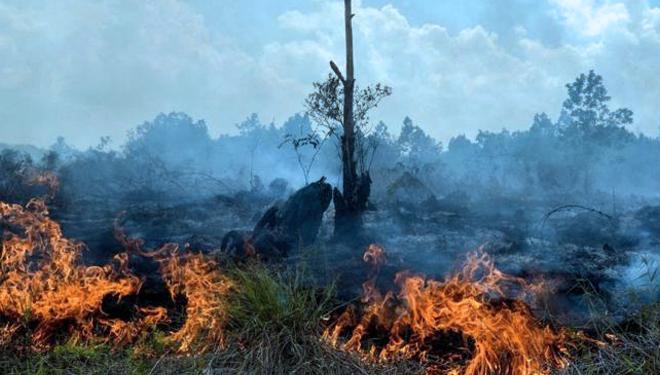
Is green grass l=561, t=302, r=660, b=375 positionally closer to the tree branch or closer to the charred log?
the charred log

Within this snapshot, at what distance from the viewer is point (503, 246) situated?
13.8 m

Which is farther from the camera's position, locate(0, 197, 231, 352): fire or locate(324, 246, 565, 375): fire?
locate(0, 197, 231, 352): fire

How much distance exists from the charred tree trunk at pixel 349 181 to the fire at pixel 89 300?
7.26 metres

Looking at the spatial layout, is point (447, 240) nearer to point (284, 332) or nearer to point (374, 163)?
point (284, 332)

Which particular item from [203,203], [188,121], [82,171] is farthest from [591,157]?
[188,121]

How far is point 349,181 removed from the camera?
1547cm

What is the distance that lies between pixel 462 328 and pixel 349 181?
33.6ft

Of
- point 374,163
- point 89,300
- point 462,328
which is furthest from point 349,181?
point 374,163

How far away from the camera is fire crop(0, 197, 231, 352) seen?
4852 mm

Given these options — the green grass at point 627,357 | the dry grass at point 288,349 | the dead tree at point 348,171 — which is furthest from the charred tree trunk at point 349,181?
the green grass at point 627,357

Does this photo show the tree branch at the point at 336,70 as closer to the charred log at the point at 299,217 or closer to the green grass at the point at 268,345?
the charred log at the point at 299,217

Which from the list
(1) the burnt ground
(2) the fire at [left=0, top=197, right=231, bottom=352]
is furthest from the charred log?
(2) the fire at [left=0, top=197, right=231, bottom=352]

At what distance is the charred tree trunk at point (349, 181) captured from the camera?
599 inches

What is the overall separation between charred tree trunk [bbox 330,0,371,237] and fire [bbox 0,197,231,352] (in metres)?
7.26
